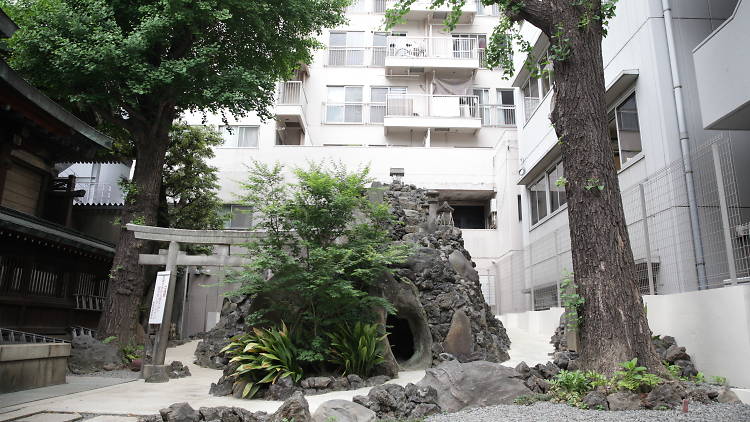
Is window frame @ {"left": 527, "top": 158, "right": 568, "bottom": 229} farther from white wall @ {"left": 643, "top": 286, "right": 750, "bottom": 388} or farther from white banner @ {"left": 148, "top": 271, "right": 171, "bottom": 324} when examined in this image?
white banner @ {"left": 148, "top": 271, "right": 171, "bottom": 324}

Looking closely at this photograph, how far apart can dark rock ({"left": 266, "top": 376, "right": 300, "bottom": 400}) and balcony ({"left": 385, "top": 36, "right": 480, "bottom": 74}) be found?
19877 millimetres

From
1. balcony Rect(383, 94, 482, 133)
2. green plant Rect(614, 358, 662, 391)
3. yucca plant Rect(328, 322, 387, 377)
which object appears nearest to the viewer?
green plant Rect(614, 358, 662, 391)

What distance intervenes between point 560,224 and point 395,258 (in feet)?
22.5

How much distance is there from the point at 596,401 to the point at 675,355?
2.26 metres

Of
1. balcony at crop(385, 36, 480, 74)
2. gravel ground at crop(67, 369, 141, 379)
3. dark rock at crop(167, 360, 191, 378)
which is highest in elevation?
balcony at crop(385, 36, 480, 74)

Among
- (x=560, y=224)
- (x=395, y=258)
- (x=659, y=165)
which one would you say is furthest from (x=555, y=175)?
(x=395, y=258)

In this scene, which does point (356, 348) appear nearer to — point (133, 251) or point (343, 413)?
point (343, 413)

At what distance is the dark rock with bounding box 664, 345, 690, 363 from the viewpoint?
6.84 metres

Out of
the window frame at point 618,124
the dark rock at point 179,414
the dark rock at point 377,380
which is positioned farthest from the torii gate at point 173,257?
the window frame at point 618,124

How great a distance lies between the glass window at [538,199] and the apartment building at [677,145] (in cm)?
128

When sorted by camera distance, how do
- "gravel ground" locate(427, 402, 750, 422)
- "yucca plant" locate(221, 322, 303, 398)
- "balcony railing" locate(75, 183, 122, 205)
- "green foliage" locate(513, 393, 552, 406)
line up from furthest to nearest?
"balcony railing" locate(75, 183, 122, 205) < "yucca plant" locate(221, 322, 303, 398) < "green foliage" locate(513, 393, 552, 406) < "gravel ground" locate(427, 402, 750, 422)

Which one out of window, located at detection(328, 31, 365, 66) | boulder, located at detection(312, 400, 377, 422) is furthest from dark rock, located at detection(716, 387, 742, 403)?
window, located at detection(328, 31, 365, 66)

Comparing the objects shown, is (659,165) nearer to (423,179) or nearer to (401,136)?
(423,179)

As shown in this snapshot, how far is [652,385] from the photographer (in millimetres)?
5602
